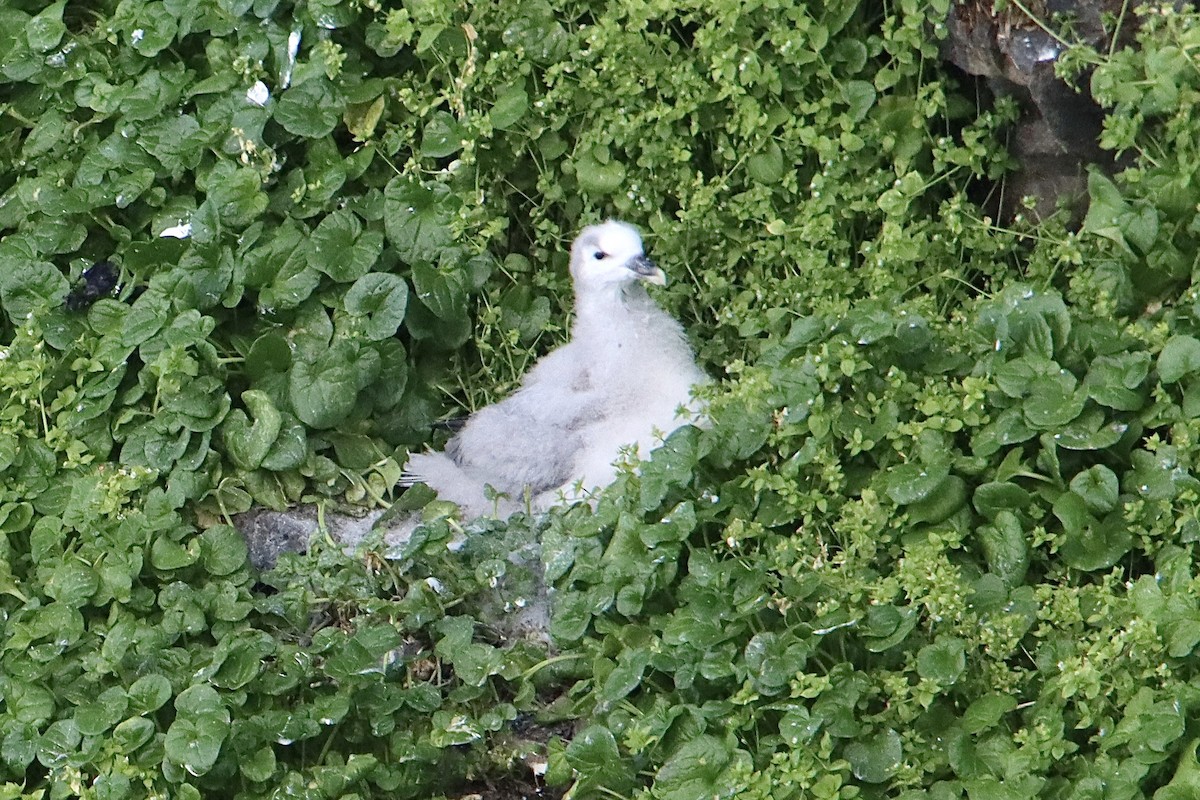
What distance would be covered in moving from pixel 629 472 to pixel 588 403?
2.41 feet

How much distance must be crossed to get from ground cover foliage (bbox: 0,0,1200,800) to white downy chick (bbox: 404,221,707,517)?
31cm

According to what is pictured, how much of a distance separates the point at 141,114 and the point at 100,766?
8.22ft

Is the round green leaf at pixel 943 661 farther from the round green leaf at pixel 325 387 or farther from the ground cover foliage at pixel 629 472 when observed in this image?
the round green leaf at pixel 325 387

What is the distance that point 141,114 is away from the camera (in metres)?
5.43

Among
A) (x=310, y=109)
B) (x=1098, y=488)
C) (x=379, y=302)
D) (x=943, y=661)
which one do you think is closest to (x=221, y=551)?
(x=379, y=302)

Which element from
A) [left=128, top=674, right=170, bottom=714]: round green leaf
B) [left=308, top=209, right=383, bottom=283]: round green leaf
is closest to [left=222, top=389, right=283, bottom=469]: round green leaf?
[left=308, top=209, right=383, bottom=283]: round green leaf

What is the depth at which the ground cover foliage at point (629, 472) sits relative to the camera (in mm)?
3842

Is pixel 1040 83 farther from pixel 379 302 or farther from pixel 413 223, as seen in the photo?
pixel 379 302

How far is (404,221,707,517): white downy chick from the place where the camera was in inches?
199

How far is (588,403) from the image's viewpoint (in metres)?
5.11

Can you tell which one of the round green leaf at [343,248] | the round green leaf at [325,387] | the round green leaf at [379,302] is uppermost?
the round green leaf at [343,248]

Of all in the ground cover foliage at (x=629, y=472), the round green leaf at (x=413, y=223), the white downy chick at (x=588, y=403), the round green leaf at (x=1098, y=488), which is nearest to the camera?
the ground cover foliage at (x=629, y=472)

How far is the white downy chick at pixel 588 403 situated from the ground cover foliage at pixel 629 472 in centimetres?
31

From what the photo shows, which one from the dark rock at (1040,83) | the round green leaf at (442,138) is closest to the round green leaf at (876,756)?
the dark rock at (1040,83)
